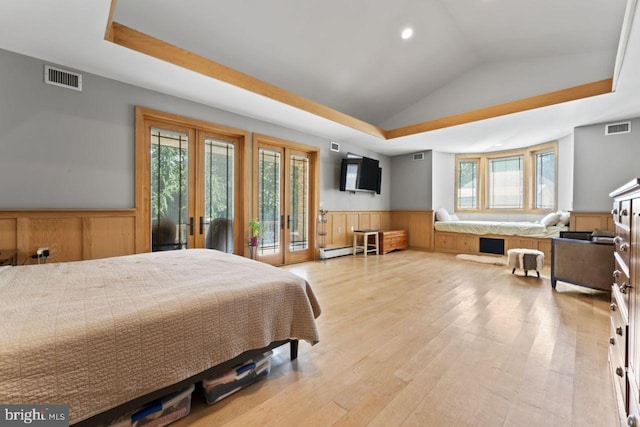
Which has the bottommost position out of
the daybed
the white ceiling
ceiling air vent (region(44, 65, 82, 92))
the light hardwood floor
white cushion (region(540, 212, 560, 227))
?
the light hardwood floor

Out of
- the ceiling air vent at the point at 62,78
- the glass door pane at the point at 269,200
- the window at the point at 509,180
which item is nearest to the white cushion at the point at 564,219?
the window at the point at 509,180

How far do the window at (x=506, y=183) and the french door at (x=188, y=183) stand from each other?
6.61 meters

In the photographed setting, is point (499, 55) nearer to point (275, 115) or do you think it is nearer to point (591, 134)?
point (591, 134)

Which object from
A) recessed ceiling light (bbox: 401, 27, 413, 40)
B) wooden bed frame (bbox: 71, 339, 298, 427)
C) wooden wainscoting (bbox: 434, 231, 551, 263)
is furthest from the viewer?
wooden wainscoting (bbox: 434, 231, 551, 263)

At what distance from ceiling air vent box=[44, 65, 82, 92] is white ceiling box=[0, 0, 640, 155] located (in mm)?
126

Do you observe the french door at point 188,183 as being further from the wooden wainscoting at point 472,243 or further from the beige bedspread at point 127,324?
the wooden wainscoting at point 472,243

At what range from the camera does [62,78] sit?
279 cm

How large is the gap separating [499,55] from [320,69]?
3549 millimetres

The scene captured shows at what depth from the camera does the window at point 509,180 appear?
627 cm

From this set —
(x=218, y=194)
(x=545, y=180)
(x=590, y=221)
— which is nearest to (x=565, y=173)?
(x=545, y=180)

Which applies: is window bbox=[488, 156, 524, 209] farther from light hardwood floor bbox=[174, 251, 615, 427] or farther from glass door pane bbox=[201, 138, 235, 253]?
glass door pane bbox=[201, 138, 235, 253]

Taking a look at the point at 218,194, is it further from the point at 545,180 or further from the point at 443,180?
the point at 545,180

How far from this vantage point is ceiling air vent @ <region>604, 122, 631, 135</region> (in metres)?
4.40

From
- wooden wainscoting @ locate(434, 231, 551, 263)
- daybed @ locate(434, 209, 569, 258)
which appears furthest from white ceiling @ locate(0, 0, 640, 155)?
wooden wainscoting @ locate(434, 231, 551, 263)
